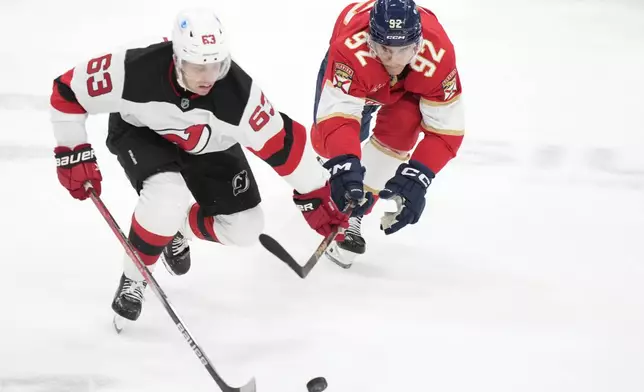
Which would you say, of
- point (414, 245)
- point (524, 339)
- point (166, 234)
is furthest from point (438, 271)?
point (166, 234)

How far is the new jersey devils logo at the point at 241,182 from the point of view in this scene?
3.01 meters

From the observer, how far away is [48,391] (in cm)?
261

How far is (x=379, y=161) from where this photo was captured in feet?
11.1

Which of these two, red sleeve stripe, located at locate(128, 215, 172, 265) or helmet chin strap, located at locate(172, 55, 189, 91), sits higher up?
helmet chin strap, located at locate(172, 55, 189, 91)

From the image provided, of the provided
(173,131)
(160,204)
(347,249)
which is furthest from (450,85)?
(160,204)

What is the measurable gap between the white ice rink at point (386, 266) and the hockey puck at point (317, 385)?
14cm

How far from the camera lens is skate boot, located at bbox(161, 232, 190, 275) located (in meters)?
3.15

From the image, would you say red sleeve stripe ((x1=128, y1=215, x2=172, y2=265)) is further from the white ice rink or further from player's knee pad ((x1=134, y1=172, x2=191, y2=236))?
the white ice rink

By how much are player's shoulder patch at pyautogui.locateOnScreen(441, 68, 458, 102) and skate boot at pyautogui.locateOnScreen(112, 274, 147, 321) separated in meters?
1.23

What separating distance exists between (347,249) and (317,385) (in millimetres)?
894

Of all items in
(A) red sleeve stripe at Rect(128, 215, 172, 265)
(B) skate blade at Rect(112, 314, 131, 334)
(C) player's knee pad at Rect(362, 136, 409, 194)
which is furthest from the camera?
(C) player's knee pad at Rect(362, 136, 409, 194)

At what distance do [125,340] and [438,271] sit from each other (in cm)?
123

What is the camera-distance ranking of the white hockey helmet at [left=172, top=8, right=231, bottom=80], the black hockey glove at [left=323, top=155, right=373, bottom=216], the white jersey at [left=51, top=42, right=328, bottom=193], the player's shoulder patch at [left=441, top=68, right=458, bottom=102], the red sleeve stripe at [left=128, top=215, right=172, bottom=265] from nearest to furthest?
the white hockey helmet at [left=172, top=8, right=231, bottom=80] < the white jersey at [left=51, top=42, right=328, bottom=193] < the red sleeve stripe at [left=128, top=215, right=172, bottom=265] < the black hockey glove at [left=323, top=155, right=373, bottom=216] < the player's shoulder patch at [left=441, top=68, right=458, bottom=102]

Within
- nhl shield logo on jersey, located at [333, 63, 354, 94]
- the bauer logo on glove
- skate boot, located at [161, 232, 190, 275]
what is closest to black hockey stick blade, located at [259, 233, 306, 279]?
skate boot, located at [161, 232, 190, 275]
